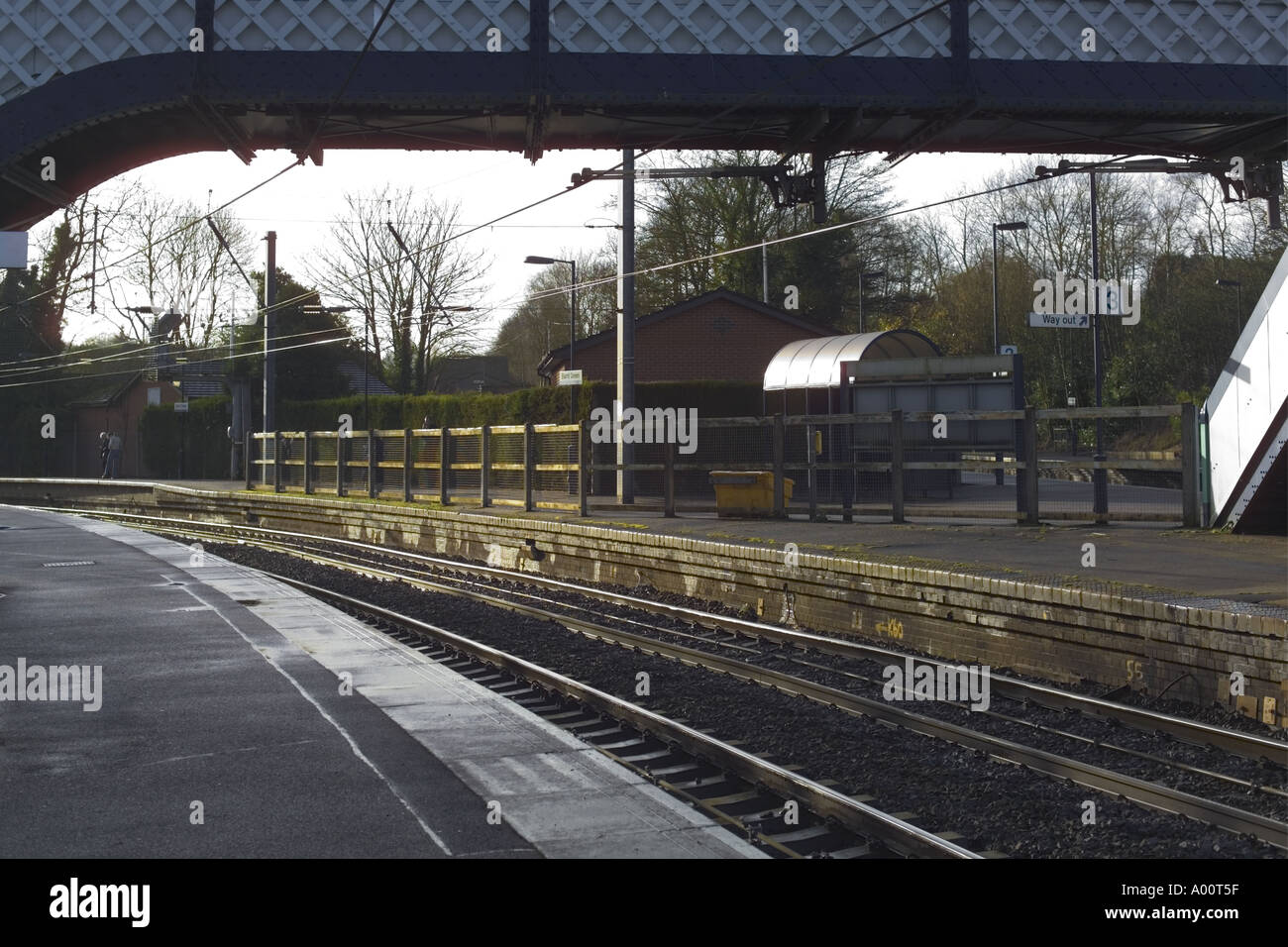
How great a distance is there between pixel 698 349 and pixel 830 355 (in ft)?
32.1

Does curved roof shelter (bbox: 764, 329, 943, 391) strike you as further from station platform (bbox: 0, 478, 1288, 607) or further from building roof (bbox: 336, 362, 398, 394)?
building roof (bbox: 336, 362, 398, 394)

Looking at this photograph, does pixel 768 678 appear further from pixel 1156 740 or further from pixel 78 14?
pixel 78 14

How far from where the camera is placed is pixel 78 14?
1258cm

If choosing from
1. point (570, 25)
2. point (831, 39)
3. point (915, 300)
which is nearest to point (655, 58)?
point (570, 25)

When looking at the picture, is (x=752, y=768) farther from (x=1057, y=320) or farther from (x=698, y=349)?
(x=698, y=349)

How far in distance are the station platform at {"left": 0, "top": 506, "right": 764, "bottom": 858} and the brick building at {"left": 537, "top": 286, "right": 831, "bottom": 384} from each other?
2624 centimetres

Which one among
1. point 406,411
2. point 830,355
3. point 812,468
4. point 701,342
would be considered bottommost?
point 812,468

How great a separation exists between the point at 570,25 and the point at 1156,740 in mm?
9042

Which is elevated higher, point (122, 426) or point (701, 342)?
point (701, 342)

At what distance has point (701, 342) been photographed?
38.2 meters

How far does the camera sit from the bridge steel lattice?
1255cm

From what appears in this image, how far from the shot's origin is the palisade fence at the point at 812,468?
15.7m

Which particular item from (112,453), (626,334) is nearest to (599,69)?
(626,334)
